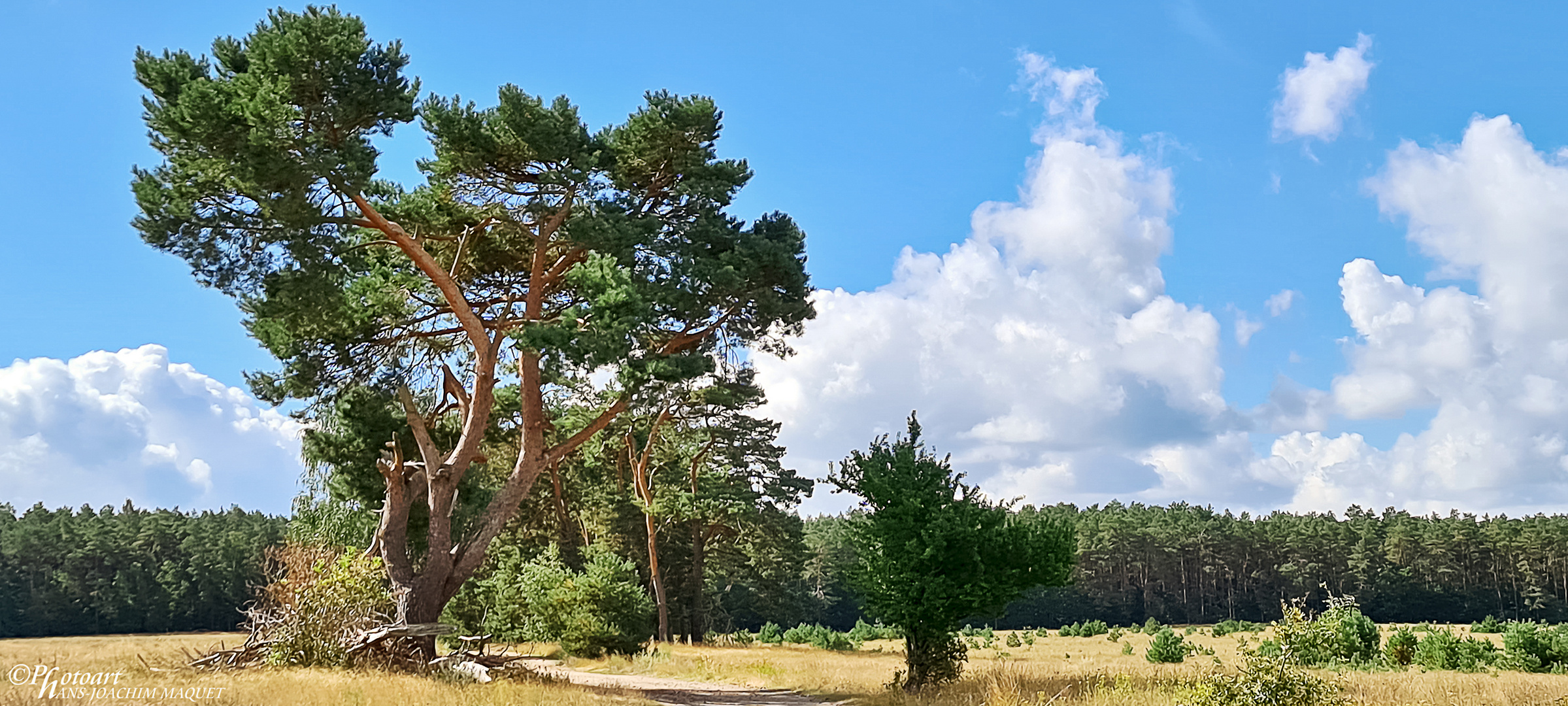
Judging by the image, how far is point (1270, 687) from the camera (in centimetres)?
1080

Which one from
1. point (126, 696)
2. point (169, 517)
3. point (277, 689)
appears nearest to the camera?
point (126, 696)

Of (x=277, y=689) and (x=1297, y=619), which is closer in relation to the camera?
Answer: (x=1297, y=619)

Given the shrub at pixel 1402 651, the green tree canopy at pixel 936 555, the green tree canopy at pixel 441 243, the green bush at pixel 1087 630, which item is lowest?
the green bush at pixel 1087 630

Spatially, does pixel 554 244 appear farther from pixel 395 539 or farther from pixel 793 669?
pixel 793 669

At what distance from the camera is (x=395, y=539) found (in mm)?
22328

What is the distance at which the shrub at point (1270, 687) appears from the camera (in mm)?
10742

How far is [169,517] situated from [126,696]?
76.8 meters

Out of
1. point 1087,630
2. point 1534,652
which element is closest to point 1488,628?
point 1087,630

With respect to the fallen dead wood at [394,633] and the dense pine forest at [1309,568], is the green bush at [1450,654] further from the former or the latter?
the dense pine forest at [1309,568]

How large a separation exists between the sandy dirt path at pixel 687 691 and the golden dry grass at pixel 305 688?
268 cm

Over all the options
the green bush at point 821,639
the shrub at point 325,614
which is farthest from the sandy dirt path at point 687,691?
the green bush at point 821,639

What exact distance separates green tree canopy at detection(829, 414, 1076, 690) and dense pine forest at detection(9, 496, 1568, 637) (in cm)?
2911

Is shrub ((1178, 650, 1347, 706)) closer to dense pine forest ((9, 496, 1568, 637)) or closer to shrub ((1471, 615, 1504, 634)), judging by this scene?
dense pine forest ((9, 496, 1568, 637))

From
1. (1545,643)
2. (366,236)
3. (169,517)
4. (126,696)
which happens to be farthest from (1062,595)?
(126,696)
